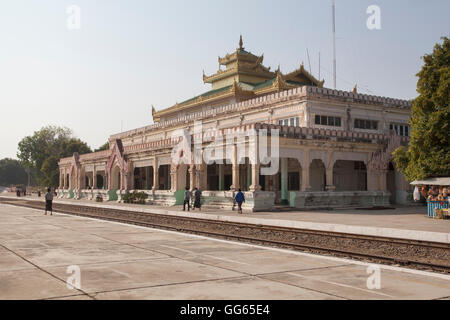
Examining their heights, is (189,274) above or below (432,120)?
below

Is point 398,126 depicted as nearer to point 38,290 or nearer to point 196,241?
point 196,241

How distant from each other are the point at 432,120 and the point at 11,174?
6135 inches

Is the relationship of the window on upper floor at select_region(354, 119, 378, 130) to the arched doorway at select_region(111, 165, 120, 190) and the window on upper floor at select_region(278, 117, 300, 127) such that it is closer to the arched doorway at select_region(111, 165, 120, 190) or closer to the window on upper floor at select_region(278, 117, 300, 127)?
the window on upper floor at select_region(278, 117, 300, 127)

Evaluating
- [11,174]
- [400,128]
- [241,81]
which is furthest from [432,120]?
[11,174]

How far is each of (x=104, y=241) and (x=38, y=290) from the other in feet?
22.7

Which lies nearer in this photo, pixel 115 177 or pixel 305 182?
A: pixel 305 182

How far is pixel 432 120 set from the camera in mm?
24188

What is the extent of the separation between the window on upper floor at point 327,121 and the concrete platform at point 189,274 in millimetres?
23302

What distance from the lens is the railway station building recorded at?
30.1m

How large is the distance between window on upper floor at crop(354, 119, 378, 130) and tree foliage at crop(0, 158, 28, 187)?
14453cm

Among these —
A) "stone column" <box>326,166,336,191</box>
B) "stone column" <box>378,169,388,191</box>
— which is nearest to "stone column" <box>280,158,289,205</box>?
"stone column" <box>326,166,336,191</box>

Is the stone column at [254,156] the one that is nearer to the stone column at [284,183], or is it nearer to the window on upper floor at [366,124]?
the stone column at [284,183]

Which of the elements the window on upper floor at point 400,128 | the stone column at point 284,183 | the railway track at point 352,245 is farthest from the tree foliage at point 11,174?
the railway track at point 352,245

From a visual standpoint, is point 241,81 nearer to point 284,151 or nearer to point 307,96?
point 307,96
